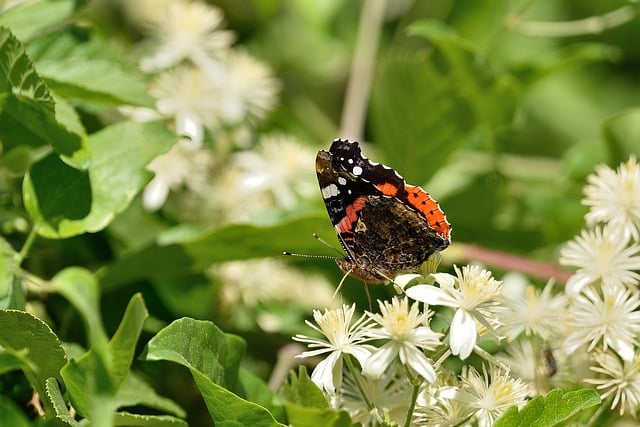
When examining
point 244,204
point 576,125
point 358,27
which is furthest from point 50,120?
point 576,125

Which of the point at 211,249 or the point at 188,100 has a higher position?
the point at 188,100

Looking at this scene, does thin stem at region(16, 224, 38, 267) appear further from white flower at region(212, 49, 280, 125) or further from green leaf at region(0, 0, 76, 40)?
white flower at region(212, 49, 280, 125)

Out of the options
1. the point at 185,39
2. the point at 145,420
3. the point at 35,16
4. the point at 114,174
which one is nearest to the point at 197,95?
the point at 185,39

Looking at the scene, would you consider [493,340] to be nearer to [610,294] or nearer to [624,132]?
[610,294]

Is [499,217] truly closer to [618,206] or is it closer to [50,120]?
[618,206]

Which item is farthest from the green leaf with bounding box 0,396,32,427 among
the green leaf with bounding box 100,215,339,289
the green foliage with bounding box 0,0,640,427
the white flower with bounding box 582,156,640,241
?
the white flower with bounding box 582,156,640,241

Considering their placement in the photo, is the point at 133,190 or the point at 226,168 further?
the point at 226,168
